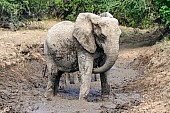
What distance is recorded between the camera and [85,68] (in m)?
10.3

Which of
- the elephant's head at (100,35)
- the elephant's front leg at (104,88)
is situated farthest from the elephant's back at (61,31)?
the elephant's front leg at (104,88)

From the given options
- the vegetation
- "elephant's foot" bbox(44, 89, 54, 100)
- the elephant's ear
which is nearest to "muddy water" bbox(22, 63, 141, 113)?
"elephant's foot" bbox(44, 89, 54, 100)

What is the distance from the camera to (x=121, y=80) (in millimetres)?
13969

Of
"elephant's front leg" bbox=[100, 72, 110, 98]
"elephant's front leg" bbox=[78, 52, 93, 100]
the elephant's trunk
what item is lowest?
"elephant's front leg" bbox=[100, 72, 110, 98]

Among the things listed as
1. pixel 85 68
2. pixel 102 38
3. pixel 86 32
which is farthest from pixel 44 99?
pixel 102 38

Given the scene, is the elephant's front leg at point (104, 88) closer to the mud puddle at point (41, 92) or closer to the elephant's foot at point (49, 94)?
the mud puddle at point (41, 92)

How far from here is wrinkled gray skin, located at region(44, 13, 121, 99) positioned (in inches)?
384

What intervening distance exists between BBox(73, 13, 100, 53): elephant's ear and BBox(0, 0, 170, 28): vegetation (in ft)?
21.8

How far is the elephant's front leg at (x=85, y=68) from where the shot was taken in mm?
10234

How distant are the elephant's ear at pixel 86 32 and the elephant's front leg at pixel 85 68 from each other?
196 mm

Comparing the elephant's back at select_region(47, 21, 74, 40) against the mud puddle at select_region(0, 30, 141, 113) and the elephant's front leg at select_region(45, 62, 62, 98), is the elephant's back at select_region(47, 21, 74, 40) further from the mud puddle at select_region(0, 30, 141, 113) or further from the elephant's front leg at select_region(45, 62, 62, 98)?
the mud puddle at select_region(0, 30, 141, 113)

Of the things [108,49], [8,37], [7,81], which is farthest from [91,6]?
[108,49]

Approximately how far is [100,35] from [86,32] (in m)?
0.34

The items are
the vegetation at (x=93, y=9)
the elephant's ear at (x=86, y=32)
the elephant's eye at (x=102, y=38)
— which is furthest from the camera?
the vegetation at (x=93, y=9)
